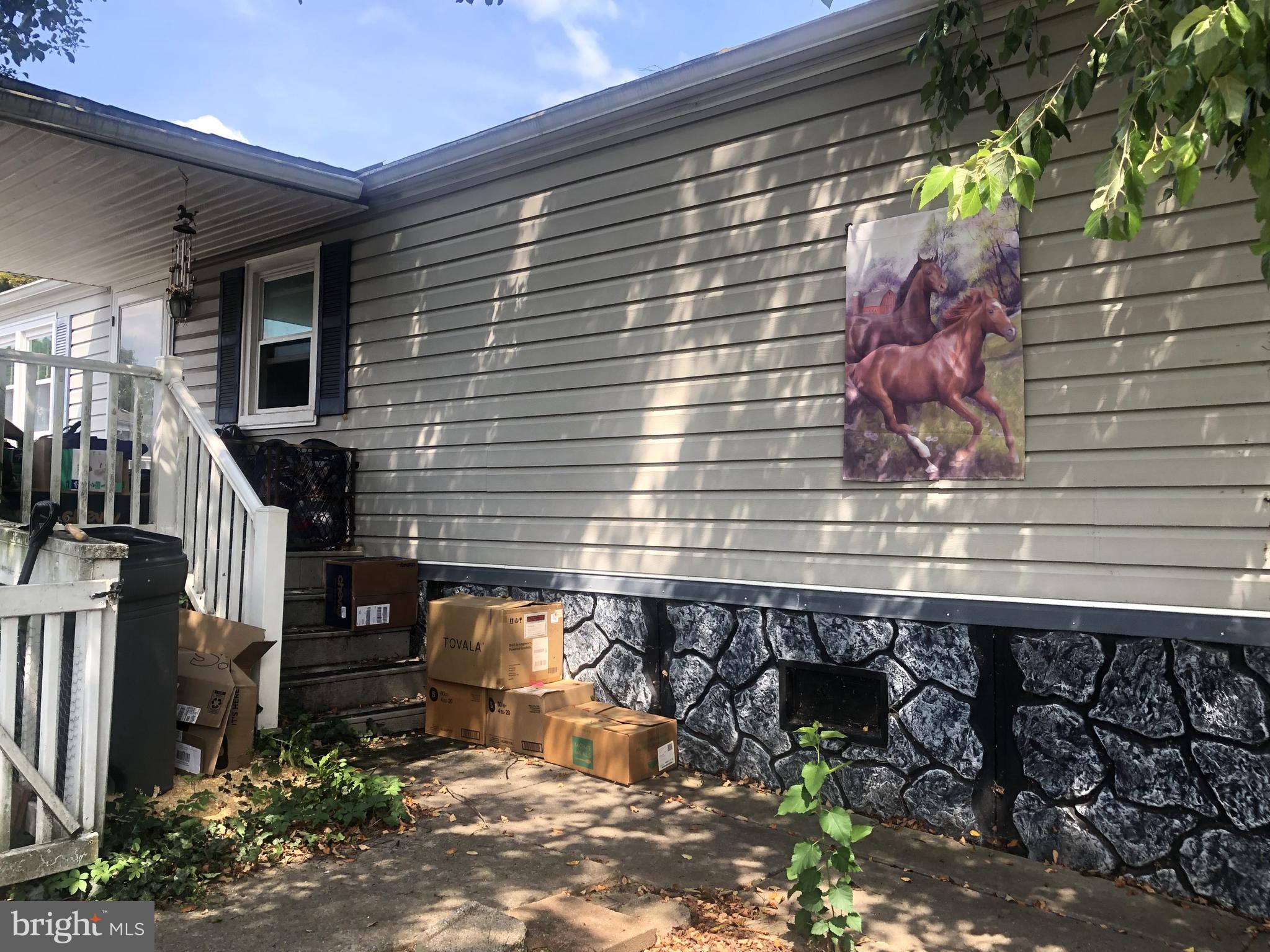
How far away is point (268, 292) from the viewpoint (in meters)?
8.08

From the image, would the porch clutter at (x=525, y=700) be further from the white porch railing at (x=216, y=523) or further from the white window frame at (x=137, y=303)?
the white window frame at (x=137, y=303)

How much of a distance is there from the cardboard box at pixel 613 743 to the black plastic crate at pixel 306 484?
262cm

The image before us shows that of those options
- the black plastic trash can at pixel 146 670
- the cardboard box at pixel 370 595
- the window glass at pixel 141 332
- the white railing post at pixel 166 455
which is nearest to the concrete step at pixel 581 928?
the black plastic trash can at pixel 146 670

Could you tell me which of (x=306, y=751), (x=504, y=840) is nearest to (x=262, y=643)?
(x=306, y=751)

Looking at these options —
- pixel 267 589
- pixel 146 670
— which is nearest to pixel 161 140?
pixel 267 589

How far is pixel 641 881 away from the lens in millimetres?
3615

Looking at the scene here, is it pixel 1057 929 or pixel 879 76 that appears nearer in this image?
pixel 1057 929

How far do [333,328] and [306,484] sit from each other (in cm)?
138

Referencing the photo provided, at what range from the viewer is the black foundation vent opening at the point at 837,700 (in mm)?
4457

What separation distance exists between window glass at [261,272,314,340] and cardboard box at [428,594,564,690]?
328 cm

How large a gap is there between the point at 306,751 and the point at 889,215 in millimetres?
4107

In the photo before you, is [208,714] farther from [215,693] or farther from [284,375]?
[284,375]

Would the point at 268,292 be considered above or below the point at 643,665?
above

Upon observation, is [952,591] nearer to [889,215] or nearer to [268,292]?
[889,215]
